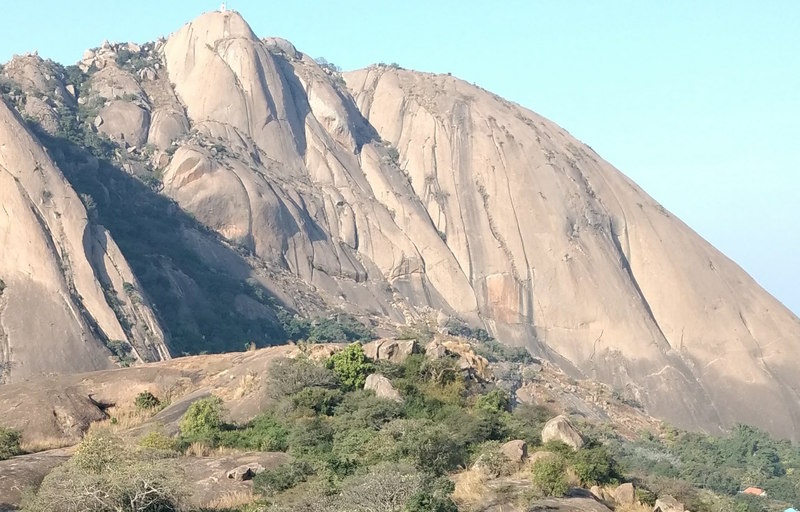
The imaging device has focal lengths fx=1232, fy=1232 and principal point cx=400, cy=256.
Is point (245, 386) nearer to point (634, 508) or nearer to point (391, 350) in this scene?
point (391, 350)

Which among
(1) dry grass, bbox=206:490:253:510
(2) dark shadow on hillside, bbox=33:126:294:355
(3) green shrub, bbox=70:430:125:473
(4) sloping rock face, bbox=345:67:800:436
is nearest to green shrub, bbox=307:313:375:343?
(2) dark shadow on hillside, bbox=33:126:294:355

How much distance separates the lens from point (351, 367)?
32875 mm

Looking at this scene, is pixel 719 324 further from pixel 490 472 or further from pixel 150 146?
pixel 490 472

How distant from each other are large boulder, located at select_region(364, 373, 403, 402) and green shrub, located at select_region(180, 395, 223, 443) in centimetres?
407

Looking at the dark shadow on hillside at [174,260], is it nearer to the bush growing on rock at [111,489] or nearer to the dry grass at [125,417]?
the dry grass at [125,417]

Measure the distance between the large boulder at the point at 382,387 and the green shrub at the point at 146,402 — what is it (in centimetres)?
607

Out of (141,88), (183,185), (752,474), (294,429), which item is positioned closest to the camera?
(294,429)

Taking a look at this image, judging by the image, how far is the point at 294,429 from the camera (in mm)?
28844

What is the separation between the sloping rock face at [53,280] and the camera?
5628 cm

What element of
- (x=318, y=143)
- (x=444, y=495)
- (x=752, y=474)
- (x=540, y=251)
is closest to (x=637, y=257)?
(x=540, y=251)

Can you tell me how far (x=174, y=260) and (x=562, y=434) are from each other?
148ft

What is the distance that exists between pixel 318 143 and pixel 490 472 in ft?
209

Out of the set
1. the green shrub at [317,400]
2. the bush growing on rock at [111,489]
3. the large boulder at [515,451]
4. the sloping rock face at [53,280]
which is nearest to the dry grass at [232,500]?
the bush growing on rock at [111,489]

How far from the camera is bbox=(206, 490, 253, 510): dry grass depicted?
23594 mm
